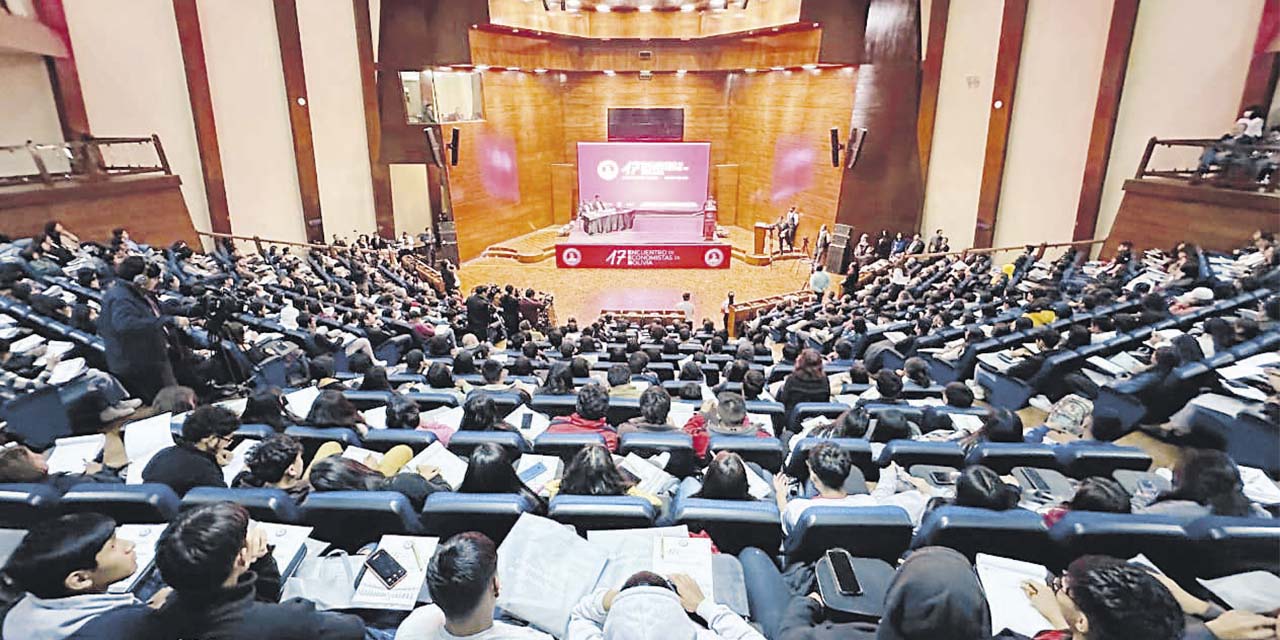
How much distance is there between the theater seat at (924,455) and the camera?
3.58 meters

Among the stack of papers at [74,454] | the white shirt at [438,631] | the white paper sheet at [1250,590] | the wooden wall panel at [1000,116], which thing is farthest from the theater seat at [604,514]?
the wooden wall panel at [1000,116]

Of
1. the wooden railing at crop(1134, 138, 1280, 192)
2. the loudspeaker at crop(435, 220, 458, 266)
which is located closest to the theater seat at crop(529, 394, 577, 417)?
the wooden railing at crop(1134, 138, 1280, 192)

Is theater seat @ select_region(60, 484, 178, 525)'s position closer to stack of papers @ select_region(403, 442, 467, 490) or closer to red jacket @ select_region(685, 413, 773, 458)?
stack of papers @ select_region(403, 442, 467, 490)

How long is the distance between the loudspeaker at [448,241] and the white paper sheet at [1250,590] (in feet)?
50.8

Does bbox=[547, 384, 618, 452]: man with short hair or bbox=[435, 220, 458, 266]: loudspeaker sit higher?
bbox=[547, 384, 618, 452]: man with short hair

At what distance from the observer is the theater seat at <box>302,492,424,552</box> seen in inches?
107

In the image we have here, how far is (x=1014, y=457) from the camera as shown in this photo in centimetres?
349

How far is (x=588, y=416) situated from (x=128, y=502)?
7.71 feet

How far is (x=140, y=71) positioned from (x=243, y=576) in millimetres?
12445

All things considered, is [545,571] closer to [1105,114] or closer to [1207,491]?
[1207,491]

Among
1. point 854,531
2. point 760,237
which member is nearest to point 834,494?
point 854,531

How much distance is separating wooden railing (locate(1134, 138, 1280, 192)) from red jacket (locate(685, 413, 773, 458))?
25.2 feet

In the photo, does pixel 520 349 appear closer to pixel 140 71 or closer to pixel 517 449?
pixel 517 449

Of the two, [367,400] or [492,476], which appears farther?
[367,400]
